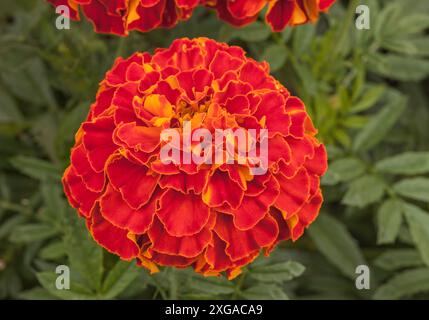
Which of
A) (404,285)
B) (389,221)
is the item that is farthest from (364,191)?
(404,285)

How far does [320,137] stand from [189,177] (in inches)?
17.1

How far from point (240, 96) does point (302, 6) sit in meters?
0.21

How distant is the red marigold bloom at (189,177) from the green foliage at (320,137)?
0.52 ft

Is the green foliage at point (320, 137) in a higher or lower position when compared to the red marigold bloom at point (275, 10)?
lower

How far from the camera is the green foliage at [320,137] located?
3.14 feet

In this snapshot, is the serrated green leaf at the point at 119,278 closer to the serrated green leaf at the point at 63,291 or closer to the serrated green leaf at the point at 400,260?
the serrated green leaf at the point at 63,291

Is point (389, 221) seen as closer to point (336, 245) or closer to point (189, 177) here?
point (336, 245)

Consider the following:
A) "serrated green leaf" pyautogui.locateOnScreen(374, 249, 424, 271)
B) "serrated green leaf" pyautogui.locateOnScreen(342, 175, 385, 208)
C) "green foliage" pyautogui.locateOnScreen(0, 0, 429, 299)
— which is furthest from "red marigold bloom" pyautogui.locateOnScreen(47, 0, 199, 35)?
"serrated green leaf" pyautogui.locateOnScreen(374, 249, 424, 271)

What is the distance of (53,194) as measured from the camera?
43.5 inches

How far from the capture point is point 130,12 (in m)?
0.85

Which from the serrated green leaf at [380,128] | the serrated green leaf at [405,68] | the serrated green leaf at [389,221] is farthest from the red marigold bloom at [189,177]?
the serrated green leaf at [405,68]

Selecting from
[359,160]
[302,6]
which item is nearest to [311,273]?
[359,160]

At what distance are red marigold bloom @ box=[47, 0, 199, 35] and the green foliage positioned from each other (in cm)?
15
